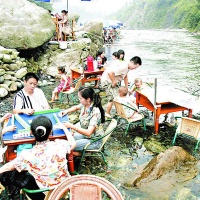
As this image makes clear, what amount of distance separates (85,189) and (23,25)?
1069 centimetres

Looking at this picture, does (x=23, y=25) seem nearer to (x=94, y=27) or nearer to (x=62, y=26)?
(x=62, y=26)

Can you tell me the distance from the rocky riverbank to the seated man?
124 centimetres

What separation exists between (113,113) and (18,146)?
3953 millimetres

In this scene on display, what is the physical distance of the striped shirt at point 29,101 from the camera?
14.8ft

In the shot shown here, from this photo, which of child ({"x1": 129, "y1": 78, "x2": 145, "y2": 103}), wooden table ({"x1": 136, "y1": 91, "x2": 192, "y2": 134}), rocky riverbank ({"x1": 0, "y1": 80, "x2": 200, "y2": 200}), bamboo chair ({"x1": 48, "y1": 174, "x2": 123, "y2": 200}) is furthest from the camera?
child ({"x1": 129, "y1": 78, "x2": 145, "y2": 103})

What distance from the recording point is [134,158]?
493 cm

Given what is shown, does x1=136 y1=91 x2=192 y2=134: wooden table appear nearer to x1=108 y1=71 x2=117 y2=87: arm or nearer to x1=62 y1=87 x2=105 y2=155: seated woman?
x1=108 y1=71 x2=117 y2=87: arm

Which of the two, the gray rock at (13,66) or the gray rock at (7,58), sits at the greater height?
the gray rock at (7,58)

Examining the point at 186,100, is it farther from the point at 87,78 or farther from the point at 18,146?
the point at 87,78

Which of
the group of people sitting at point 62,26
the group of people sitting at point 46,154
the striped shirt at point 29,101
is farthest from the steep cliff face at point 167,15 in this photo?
the group of people sitting at point 46,154

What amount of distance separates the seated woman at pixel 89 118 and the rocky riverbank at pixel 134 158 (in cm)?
52

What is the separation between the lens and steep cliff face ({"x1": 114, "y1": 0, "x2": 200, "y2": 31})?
5923cm

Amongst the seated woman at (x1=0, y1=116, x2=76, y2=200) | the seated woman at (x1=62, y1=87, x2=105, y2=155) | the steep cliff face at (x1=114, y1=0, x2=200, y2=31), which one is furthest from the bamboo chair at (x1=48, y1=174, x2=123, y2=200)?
the steep cliff face at (x1=114, y1=0, x2=200, y2=31)

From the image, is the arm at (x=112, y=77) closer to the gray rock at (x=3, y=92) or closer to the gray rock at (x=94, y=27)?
the gray rock at (x=3, y=92)
